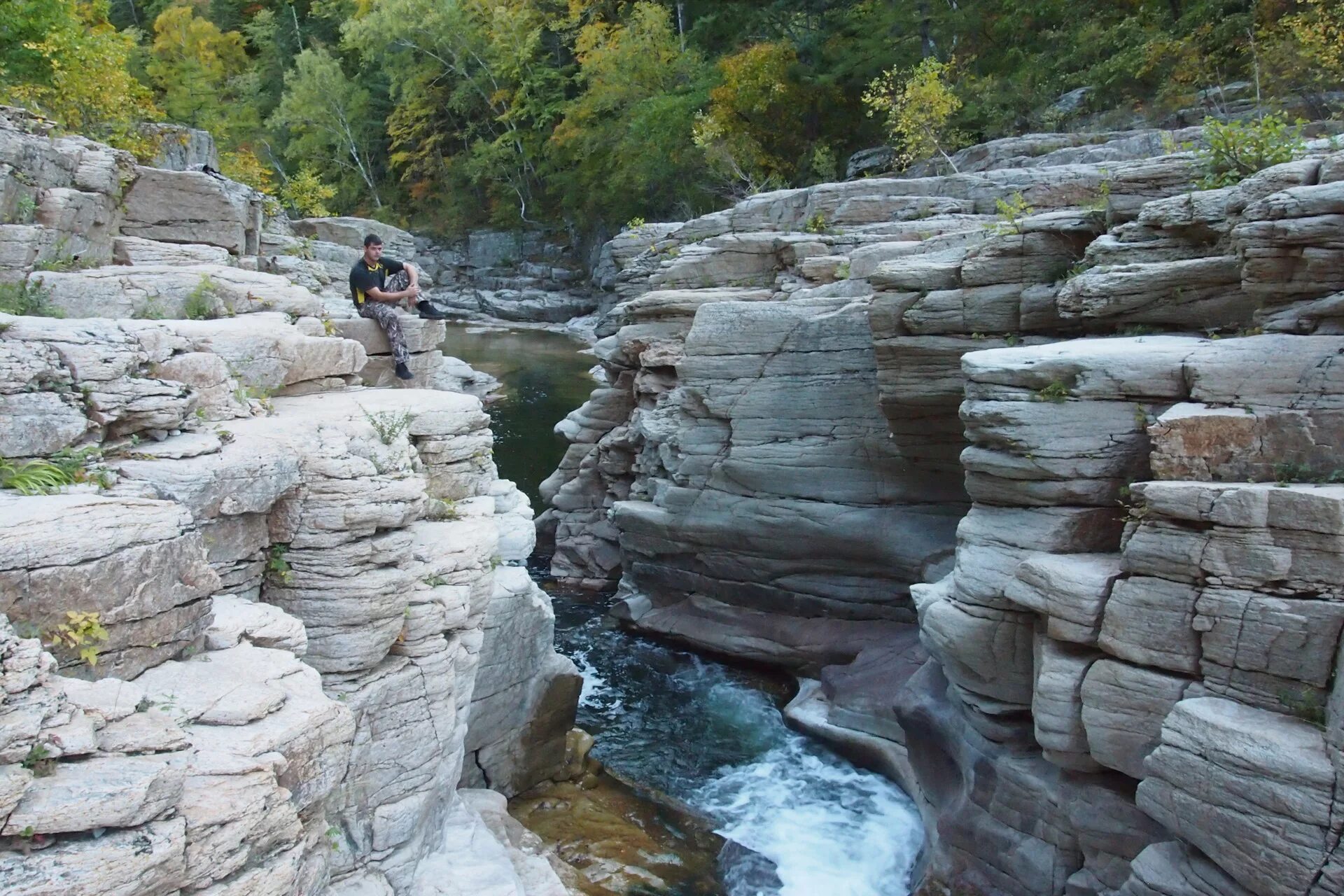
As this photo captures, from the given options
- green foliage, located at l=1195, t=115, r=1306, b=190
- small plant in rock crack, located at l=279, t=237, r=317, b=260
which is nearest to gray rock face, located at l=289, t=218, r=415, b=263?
small plant in rock crack, located at l=279, t=237, r=317, b=260

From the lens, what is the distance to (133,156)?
15.0 metres

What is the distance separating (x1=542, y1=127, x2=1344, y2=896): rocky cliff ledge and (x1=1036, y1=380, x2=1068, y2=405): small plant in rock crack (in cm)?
3

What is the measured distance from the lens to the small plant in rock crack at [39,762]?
5.10 metres

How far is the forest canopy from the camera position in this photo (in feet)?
67.9

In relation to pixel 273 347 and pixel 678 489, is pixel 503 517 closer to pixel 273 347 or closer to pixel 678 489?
pixel 273 347

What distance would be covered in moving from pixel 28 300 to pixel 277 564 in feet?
16.4

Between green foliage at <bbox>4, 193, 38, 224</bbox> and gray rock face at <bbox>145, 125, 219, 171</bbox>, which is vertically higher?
gray rock face at <bbox>145, 125, 219, 171</bbox>

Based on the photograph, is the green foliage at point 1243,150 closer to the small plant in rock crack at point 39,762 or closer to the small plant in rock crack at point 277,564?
the small plant in rock crack at point 277,564

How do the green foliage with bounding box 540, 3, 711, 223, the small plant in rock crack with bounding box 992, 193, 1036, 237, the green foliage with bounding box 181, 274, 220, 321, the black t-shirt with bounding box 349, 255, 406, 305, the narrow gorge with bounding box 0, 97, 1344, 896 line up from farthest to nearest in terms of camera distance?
the green foliage with bounding box 540, 3, 711, 223 < the small plant in rock crack with bounding box 992, 193, 1036, 237 < the black t-shirt with bounding box 349, 255, 406, 305 < the green foliage with bounding box 181, 274, 220, 321 < the narrow gorge with bounding box 0, 97, 1344, 896

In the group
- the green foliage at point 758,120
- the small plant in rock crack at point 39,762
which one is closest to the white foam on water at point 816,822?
the small plant in rock crack at point 39,762

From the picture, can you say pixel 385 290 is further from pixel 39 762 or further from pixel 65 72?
pixel 39 762

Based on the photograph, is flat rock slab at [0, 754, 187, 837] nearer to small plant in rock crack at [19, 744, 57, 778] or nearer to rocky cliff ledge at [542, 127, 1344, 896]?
small plant in rock crack at [19, 744, 57, 778]

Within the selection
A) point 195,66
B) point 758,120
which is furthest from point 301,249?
point 195,66

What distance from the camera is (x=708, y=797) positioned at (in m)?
14.6
